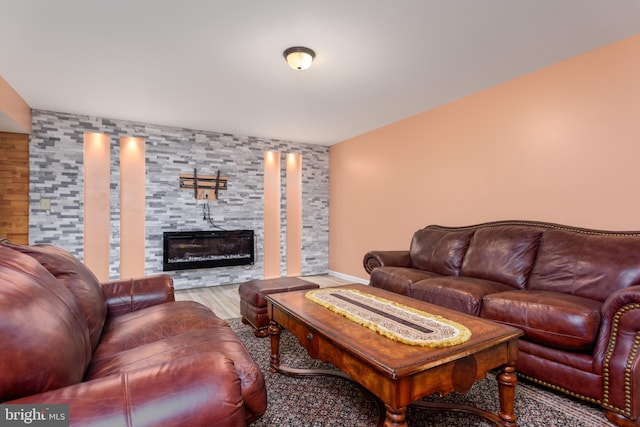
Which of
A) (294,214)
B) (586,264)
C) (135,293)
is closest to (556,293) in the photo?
(586,264)

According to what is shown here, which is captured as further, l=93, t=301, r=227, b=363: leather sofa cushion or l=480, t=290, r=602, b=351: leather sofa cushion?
l=480, t=290, r=602, b=351: leather sofa cushion

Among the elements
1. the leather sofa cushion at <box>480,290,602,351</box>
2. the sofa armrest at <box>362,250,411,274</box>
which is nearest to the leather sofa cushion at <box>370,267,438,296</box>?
the sofa armrest at <box>362,250,411,274</box>

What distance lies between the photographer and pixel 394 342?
4.68 feet

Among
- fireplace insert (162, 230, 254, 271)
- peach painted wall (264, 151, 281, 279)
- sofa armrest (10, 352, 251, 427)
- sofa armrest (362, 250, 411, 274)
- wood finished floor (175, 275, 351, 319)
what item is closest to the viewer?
sofa armrest (10, 352, 251, 427)

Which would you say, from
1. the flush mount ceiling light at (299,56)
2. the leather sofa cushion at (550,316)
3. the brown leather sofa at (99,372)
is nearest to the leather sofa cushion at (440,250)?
the leather sofa cushion at (550,316)

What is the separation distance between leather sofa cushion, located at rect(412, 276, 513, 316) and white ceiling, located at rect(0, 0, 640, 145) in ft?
6.26

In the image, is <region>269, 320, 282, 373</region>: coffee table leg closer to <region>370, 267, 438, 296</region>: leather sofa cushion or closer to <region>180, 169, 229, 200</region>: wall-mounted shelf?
<region>370, 267, 438, 296</region>: leather sofa cushion

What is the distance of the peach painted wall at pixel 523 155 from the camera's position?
2.47 meters

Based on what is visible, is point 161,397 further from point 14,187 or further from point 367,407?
point 14,187

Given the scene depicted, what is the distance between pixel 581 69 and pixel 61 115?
575cm

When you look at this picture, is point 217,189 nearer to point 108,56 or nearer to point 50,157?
point 50,157

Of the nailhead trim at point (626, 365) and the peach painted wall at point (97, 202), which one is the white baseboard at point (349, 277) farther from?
the peach painted wall at point (97, 202)

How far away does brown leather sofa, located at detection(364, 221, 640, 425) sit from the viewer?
5.43ft

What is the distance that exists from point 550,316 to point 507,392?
0.64 m
